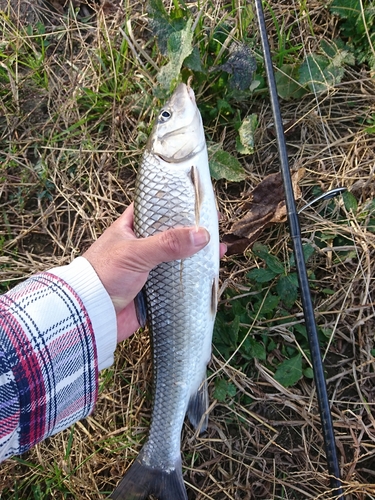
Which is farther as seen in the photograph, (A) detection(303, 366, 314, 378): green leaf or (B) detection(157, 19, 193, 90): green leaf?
(B) detection(157, 19, 193, 90): green leaf

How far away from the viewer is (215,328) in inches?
105

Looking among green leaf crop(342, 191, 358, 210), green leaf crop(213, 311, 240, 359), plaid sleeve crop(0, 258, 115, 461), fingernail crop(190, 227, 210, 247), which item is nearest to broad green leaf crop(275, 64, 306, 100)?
green leaf crop(342, 191, 358, 210)

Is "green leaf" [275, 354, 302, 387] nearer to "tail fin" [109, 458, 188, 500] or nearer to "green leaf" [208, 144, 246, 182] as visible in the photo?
"tail fin" [109, 458, 188, 500]

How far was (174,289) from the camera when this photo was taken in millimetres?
2295

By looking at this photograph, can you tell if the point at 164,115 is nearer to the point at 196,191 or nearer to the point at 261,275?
the point at 196,191

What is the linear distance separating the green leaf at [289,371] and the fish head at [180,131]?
4.34 ft

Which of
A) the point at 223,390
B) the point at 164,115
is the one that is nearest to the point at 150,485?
the point at 223,390

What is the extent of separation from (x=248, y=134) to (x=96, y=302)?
146 cm

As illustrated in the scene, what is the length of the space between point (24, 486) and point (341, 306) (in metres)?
2.27

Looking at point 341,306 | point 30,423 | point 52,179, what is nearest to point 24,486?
point 30,423

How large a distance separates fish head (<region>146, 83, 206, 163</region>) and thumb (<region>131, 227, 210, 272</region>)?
0.45 metres

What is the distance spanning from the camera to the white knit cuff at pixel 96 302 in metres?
2.07

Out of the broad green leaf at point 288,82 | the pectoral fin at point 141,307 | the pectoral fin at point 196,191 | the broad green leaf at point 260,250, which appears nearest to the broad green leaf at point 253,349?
the broad green leaf at point 260,250

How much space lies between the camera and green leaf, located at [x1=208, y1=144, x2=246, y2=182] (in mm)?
2752
